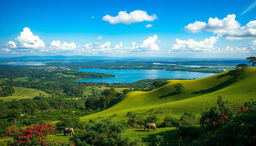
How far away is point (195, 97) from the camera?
4966cm

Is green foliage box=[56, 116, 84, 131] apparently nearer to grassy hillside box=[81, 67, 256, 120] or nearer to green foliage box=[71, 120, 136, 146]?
grassy hillside box=[81, 67, 256, 120]

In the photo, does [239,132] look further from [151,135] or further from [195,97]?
[195,97]

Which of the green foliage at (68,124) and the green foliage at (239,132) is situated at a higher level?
the green foliage at (239,132)

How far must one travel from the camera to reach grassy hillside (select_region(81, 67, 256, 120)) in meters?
38.5

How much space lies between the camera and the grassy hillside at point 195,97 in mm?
38469

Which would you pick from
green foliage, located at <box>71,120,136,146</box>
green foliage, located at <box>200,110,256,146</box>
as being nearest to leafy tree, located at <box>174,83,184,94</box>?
green foliage, located at <box>71,120,136,146</box>

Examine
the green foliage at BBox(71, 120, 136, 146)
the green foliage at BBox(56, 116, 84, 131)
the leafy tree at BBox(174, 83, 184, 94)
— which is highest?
the green foliage at BBox(71, 120, 136, 146)

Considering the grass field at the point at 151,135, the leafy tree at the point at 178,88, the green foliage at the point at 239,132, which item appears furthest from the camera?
the leafy tree at the point at 178,88

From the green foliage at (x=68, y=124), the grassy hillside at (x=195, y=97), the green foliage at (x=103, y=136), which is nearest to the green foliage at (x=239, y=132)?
the green foliage at (x=103, y=136)

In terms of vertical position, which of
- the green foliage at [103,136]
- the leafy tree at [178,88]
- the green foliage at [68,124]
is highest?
the green foliage at [103,136]

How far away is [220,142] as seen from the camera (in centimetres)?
1056

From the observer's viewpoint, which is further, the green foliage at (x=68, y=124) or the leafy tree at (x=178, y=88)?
the leafy tree at (x=178, y=88)

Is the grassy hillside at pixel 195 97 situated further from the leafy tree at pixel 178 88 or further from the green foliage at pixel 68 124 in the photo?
the green foliage at pixel 68 124

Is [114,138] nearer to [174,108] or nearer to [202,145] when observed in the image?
[202,145]
